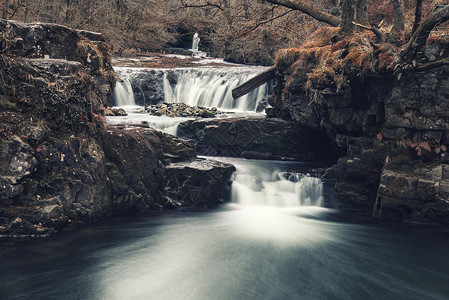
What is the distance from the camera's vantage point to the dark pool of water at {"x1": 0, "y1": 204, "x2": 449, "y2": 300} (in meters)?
4.45

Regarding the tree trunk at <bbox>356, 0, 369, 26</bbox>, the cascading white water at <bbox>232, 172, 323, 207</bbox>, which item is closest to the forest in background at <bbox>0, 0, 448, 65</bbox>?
the tree trunk at <bbox>356, 0, 369, 26</bbox>

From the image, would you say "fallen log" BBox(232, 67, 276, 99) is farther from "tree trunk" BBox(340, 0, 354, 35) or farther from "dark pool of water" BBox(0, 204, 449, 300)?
"dark pool of water" BBox(0, 204, 449, 300)

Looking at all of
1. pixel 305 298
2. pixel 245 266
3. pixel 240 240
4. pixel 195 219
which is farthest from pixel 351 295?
pixel 195 219

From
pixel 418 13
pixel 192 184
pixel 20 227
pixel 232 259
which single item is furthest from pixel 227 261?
pixel 418 13

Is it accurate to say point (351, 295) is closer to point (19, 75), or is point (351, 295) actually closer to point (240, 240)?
point (240, 240)

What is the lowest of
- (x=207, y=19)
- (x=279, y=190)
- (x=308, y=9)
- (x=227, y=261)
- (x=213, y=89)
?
(x=227, y=261)

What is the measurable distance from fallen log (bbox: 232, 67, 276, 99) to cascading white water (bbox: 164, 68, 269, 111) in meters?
3.27

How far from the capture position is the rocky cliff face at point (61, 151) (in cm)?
549

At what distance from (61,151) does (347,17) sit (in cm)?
863

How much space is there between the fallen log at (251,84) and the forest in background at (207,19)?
1.38m

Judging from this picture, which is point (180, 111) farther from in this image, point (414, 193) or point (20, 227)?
point (414, 193)

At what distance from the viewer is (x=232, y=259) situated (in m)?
5.54

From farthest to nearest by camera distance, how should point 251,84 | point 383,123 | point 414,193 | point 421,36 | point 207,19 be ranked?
point 207,19, point 251,84, point 383,123, point 414,193, point 421,36

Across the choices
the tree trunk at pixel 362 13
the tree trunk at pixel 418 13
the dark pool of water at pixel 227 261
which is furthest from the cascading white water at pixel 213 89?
the dark pool of water at pixel 227 261
